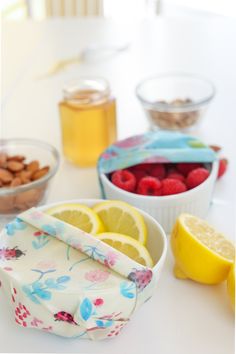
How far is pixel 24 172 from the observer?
81 centimetres

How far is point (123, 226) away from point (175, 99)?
1.49 ft

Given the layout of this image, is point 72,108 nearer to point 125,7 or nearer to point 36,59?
point 36,59

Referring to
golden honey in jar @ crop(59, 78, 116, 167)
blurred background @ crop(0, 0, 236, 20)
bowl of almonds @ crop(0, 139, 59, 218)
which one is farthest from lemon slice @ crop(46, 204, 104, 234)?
blurred background @ crop(0, 0, 236, 20)

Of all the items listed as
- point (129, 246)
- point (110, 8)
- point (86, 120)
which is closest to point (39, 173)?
point (86, 120)

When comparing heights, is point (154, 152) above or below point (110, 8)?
above

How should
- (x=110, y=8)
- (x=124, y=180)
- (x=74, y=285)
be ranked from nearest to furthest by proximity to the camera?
(x=74, y=285)
(x=124, y=180)
(x=110, y=8)

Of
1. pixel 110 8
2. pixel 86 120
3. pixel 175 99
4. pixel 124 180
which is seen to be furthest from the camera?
pixel 110 8

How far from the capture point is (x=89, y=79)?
3.06ft

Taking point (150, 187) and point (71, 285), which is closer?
point (71, 285)

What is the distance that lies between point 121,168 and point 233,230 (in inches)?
6.6

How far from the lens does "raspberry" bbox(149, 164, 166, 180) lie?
772 mm

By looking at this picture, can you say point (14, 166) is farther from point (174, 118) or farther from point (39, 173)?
point (174, 118)

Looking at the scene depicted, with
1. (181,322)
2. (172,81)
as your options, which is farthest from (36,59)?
(181,322)

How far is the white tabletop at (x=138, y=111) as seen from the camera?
58 cm
